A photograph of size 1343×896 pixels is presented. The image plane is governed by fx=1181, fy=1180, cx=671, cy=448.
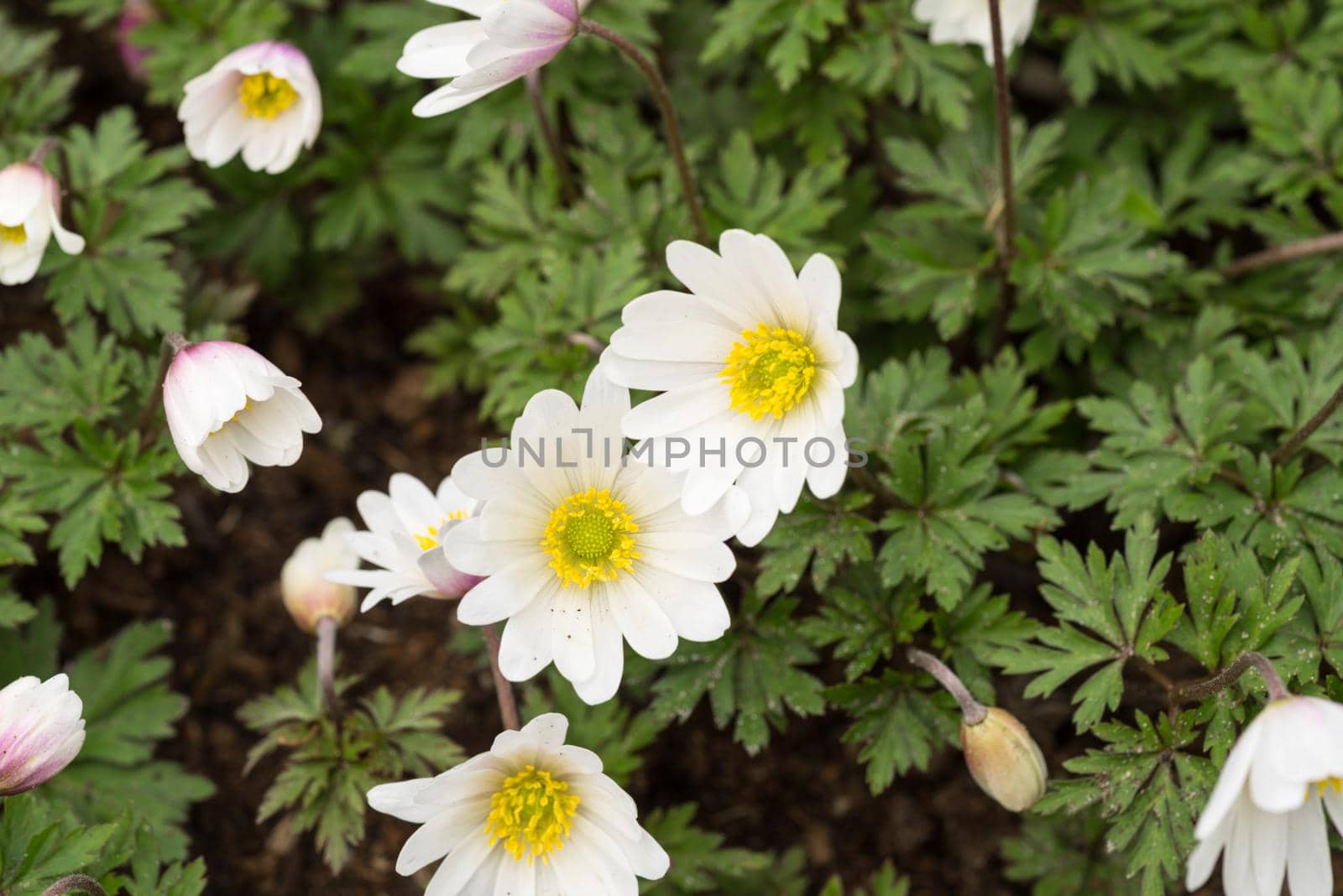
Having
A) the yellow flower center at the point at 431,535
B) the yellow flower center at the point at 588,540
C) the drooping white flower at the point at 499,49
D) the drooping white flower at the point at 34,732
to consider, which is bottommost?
the drooping white flower at the point at 34,732

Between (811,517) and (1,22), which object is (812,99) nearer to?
(811,517)

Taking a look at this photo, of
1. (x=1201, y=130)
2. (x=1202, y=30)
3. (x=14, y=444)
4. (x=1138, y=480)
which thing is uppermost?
(x=1202, y=30)

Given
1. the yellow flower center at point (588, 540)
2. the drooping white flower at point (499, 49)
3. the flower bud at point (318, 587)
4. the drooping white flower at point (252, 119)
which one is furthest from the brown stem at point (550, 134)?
the yellow flower center at point (588, 540)

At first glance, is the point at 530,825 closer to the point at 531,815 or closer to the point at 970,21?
the point at 531,815

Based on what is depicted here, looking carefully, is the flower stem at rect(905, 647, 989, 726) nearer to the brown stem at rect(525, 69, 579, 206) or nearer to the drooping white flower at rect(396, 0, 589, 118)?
the drooping white flower at rect(396, 0, 589, 118)

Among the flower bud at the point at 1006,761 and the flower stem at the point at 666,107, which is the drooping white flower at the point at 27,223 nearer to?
the flower stem at the point at 666,107

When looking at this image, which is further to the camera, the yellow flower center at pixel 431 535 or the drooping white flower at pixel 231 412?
the yellow flower center at pixel 431 535

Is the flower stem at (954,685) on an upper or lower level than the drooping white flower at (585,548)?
lower

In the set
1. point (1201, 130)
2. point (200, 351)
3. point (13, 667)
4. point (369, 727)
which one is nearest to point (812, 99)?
point (1201, 130)
